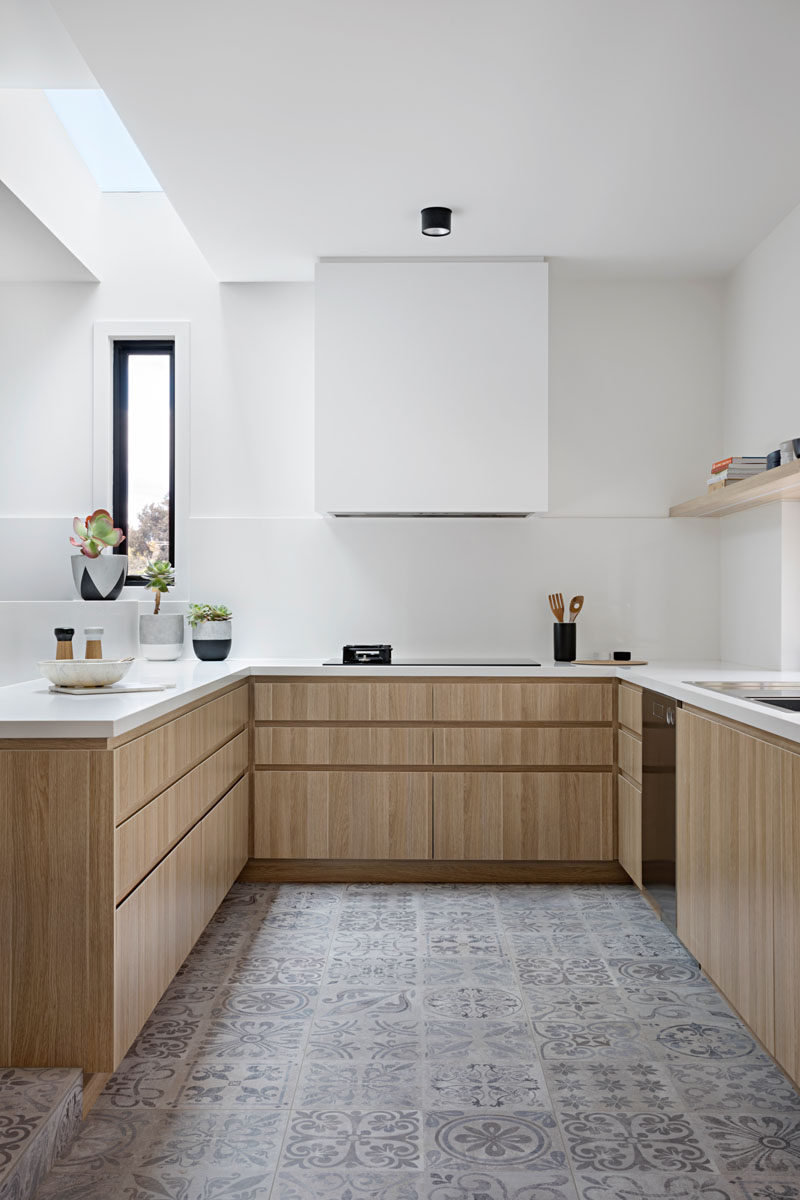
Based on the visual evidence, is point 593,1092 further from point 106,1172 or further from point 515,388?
point 515,388

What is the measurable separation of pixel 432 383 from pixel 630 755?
1.76 m

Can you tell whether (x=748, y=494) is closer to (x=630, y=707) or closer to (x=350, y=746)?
(x=630, y=707)

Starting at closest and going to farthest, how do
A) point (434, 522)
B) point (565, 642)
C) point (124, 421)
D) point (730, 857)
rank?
point (730, 857), point (565, 642), point (434, 522), point (124, 421)

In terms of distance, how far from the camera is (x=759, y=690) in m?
2.78

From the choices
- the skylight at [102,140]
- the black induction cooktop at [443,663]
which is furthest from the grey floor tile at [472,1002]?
the skylight at [102,140]

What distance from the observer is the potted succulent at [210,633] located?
13.2ft

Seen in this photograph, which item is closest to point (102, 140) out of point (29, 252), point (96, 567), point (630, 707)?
point (29, 252)

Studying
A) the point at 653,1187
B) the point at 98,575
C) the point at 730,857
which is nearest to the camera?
the point at 653,1187

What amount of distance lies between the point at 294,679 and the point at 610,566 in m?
1.61

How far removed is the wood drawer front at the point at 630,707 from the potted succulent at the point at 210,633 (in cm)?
172

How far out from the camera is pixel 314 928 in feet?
10.5

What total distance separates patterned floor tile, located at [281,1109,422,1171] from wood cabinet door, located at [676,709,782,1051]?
823 millimetres

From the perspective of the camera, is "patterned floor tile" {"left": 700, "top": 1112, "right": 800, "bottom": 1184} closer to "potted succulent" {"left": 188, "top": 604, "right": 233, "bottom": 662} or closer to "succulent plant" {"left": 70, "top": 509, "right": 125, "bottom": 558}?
"potted succulent" {"left": 188, "top": 604, "right": 233, "bottom": 662}

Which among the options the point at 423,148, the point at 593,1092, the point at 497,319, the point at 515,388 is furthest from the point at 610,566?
the point at 593,1092
